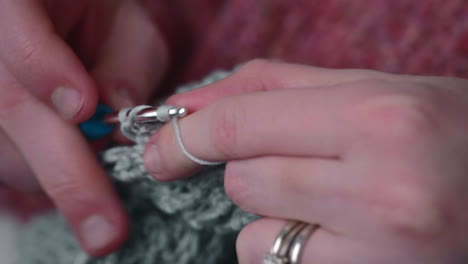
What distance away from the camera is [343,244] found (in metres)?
0.39

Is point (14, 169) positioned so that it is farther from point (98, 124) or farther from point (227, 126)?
point (227, 126)

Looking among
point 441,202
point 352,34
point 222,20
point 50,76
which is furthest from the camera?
point 222,20

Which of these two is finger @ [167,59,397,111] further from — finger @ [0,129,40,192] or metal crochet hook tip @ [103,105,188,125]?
finger @ [0,129,40,192]

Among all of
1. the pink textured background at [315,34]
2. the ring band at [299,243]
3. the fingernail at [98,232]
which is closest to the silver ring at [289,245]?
the ring band at [299,243]

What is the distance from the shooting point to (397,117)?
1.23ft

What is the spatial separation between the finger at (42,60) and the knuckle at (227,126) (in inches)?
7.6

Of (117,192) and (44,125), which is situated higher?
(44,125)

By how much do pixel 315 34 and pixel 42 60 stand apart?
454 mm

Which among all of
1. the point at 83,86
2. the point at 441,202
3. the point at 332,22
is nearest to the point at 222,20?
the point at 332,22

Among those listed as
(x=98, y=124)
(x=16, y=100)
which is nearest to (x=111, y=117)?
(x=98, y=124)

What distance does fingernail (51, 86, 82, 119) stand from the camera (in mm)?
544

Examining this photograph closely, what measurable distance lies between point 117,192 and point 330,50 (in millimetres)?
415

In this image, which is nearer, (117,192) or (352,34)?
(117,192)

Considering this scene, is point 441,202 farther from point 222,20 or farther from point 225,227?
point 222,20
